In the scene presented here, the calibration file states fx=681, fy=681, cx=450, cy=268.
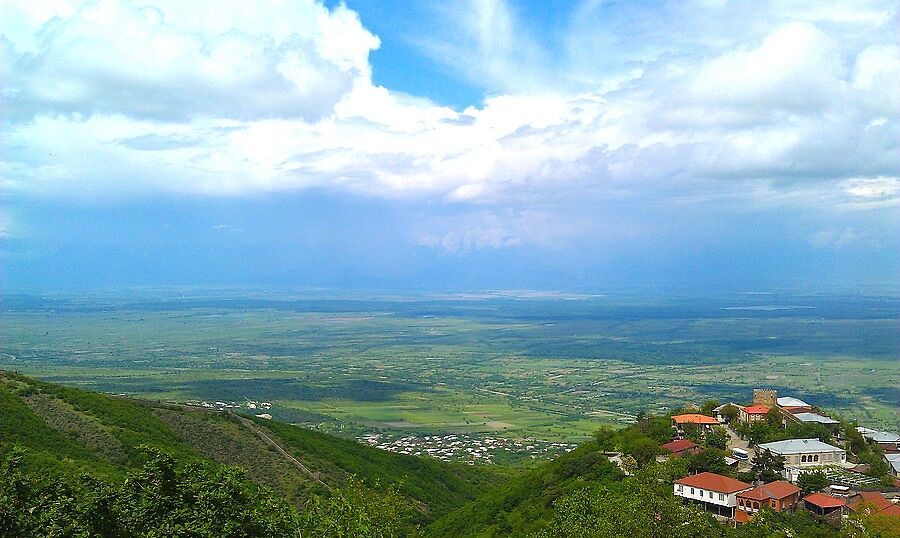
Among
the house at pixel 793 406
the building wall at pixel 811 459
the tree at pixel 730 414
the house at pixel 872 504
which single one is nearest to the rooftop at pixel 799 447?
the building wall at pixel 811 459

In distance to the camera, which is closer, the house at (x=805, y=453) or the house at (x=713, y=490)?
the house at (x=713, y=490)

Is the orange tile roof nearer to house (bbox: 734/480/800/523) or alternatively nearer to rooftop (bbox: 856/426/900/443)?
rooftop (bbox: 856/426/900/443)

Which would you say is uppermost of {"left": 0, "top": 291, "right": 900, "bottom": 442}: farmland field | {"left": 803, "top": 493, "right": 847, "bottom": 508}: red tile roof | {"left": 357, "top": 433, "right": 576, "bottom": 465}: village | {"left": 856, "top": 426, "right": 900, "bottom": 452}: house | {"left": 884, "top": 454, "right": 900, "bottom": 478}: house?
{"left": 803, "top": 493, "right": 847, "bottom": 508}: red tile roof

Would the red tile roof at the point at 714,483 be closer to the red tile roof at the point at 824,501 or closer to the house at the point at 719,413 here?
the red tile roof at the point at 824,501

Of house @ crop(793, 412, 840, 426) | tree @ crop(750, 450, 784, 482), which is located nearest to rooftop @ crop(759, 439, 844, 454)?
tree @ crop(750, 450, 784, 482)

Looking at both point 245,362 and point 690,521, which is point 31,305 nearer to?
point 245,362

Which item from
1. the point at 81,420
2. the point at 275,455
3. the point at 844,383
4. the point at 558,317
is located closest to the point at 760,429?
the point at 275,455

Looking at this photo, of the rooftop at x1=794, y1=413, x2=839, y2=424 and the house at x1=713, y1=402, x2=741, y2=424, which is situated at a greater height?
the rooftop at x1=794, y1=413, x2=839, y2=424

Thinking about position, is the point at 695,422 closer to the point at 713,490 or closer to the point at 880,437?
the point at 880,437
